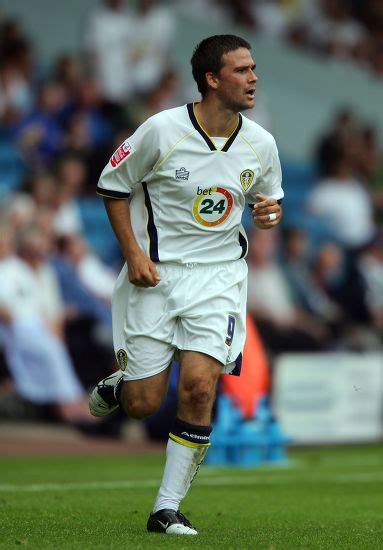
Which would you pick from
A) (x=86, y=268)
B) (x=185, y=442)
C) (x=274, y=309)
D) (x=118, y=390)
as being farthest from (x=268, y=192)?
(x=274, y=309)

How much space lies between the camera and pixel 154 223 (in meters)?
6.41

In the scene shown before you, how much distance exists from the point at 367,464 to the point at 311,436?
2175mm

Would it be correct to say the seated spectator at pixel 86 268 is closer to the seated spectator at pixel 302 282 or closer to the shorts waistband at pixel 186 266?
the seated spectator at pixel 302 282

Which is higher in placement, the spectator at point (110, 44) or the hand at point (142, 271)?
the spectator at point (110, 44)

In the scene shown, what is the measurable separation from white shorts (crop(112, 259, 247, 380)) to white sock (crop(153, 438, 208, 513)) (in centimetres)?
42

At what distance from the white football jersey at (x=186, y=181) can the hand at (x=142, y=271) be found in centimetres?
10

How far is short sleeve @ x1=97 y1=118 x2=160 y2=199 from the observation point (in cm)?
628

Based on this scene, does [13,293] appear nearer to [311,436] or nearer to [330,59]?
[311,436]

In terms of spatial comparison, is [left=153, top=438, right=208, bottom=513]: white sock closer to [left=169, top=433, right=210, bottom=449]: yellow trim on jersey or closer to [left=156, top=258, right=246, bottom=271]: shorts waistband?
[left=169, top=433, right=210, bottom=449]: yellow trim on jersey

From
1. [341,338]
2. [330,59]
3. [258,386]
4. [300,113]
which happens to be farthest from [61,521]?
[330,59]

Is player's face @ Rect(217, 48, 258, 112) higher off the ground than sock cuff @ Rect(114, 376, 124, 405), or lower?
higher

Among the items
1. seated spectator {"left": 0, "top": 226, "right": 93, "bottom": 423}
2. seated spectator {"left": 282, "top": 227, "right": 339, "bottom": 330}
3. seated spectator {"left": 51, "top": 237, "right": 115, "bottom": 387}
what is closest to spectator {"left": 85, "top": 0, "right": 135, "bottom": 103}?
seated spectator {"left": 282, "top": 227, "right": 339, "bottom": 330}

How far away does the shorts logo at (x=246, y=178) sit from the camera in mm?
6402

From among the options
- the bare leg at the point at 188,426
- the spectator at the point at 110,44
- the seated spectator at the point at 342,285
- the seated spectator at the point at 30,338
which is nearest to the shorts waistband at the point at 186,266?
the bare leg at the point at 188,426
